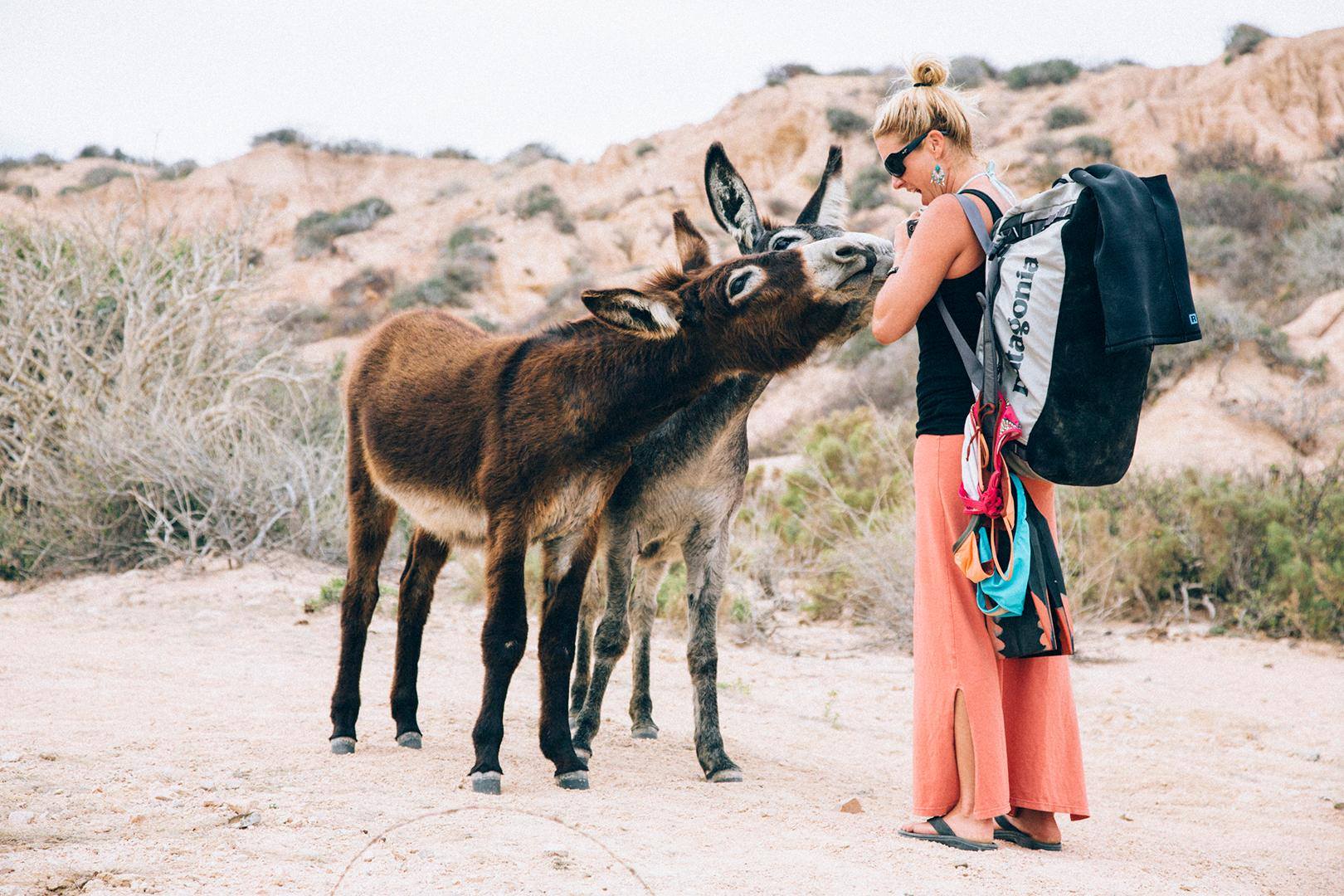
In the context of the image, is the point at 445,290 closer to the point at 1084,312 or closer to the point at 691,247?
the point at 691,247

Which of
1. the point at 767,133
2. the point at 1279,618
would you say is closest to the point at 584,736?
the point at 1279,618

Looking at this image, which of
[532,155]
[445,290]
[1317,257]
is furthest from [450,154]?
[1317,257]

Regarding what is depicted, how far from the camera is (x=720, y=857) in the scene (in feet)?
8.93

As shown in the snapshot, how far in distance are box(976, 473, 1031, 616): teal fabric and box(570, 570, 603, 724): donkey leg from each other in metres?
2.22

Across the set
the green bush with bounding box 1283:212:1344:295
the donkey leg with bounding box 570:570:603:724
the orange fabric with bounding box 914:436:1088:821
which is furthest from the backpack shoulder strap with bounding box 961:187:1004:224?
the green bush with bounding box 1283:212:1344:295

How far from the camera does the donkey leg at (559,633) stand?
3.61m

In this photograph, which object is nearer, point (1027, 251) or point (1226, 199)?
point (1027, 251)

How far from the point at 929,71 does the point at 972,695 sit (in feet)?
6.53

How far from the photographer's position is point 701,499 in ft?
13.3

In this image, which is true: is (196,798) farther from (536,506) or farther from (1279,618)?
(1279,618)

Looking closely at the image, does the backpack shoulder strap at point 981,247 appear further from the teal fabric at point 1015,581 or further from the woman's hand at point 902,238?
the teal fabric at point 1015,581

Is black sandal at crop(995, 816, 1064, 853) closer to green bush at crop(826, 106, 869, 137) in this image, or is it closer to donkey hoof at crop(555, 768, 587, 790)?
donkey hoof at crop(555, 768, 587, 790)

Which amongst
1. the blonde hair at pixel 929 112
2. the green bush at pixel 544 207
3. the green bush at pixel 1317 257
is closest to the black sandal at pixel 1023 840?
the blonde hair at pixel 929 112

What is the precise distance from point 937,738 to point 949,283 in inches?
55.8
